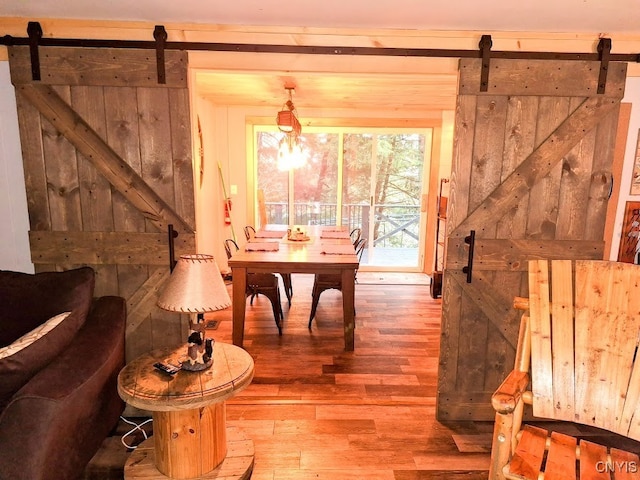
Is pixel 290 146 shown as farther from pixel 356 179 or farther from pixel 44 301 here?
pixel 44 301

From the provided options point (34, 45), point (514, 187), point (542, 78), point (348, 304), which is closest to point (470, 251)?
point (514, 187)

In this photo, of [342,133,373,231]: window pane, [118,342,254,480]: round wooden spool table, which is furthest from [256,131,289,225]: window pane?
[118,342,254,480]: round wooden spool table

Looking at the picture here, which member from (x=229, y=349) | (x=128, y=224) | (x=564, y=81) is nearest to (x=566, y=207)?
(x=564, y=81)

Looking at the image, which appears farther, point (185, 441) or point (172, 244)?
point (172, 244)

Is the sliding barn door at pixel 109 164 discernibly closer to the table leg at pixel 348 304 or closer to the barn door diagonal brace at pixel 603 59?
the table leg at pixel 348 304

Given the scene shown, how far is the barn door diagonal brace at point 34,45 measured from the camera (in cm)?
198

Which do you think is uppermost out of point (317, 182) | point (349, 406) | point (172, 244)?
point (317, 182)

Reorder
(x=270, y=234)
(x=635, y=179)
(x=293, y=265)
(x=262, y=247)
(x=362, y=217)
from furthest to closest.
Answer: (x=362, y=217) < (x=270, y=234) < (x=262, y=247) < (x=293, y=265) < (x=635, y=179)

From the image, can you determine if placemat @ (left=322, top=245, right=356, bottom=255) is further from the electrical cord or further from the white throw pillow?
the white throw pillow

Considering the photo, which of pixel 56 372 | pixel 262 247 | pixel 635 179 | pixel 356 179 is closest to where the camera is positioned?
pixel 56 372

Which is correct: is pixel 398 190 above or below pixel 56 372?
above

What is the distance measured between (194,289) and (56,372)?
615 mm

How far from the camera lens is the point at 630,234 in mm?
2498

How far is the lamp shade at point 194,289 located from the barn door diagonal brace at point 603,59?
7.26 ft
